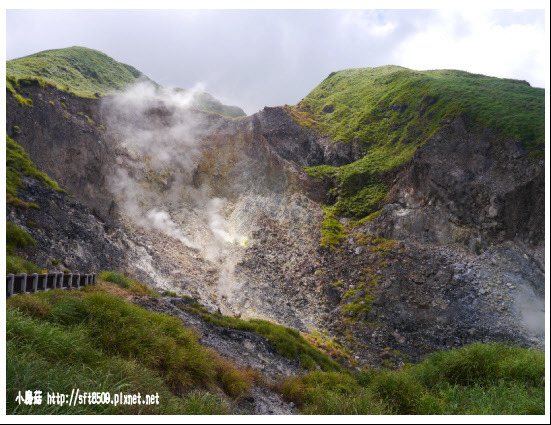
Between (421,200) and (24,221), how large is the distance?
95.0ft

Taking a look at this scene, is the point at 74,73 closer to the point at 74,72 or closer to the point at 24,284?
the point at 74,72

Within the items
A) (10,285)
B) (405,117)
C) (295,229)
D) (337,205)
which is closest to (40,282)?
(10,285)

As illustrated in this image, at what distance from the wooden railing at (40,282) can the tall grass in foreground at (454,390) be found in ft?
26.6

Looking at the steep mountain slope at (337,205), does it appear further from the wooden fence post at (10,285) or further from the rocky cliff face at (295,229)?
the wooden fence post at (10,285)

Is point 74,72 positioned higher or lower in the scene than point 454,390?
higher

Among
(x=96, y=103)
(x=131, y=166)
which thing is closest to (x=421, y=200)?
(x=131, y=166)

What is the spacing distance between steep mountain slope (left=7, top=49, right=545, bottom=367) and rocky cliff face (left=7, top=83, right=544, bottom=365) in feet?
0.39

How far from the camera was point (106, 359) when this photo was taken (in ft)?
19.6

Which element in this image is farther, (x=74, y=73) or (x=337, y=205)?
(x=74, y=73)

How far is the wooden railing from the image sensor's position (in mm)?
8079

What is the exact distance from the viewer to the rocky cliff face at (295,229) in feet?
62.5

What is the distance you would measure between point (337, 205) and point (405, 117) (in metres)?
14.6

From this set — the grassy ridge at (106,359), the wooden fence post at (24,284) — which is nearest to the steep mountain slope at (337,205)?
the wooden fence post at (24,284)

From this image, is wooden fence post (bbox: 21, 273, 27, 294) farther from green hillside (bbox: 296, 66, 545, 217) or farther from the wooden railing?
green hillside (bbox: 296, 66, 545, 217)
